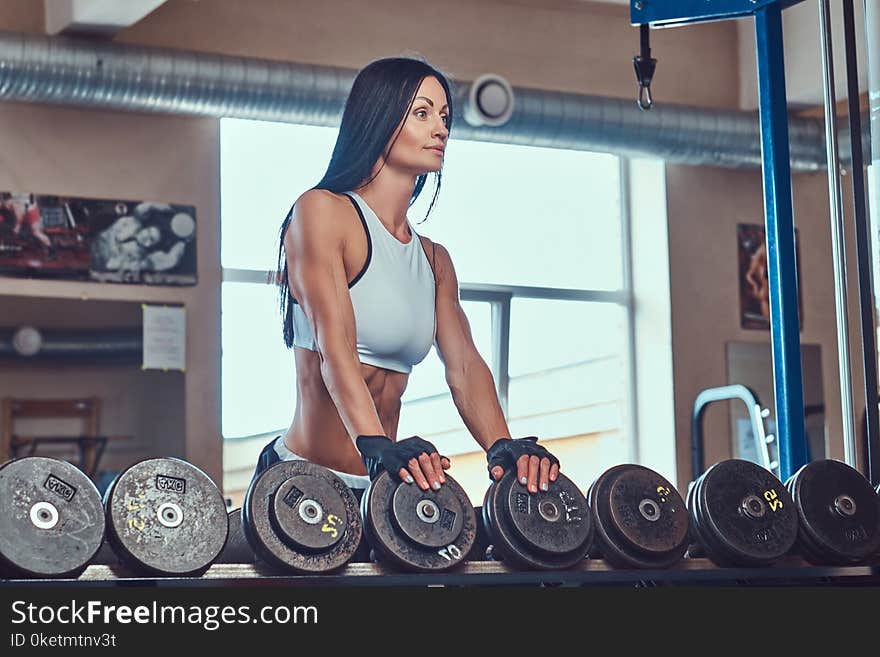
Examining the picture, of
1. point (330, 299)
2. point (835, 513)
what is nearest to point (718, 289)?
point (835, 513)

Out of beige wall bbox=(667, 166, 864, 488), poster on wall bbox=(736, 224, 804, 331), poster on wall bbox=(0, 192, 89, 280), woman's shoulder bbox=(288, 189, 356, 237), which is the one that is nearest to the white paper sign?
poster on wall bbox=(0, 192, 89, 280)

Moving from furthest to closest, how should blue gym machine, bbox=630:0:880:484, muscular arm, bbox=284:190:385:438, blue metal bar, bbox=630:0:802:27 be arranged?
blue metal bar, bbox=630:0:802:27 → blue gym machine, bbox=630:0:880:484 → muscular arm, bbox=284:190:385:438

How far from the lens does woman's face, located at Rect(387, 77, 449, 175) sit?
2463 millimetres

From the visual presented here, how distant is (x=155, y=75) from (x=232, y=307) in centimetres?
123

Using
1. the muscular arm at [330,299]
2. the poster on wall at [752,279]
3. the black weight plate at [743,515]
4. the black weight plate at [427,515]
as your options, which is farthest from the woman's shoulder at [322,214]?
the poster on wall at [752,279]

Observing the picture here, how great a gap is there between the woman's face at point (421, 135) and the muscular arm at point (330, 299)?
16 cm

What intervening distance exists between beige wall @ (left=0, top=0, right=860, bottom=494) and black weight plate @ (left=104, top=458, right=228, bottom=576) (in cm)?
389

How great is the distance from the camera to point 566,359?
6945mm

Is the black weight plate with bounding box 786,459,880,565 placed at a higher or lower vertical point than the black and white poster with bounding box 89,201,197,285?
lower

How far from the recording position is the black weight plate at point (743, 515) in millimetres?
2352

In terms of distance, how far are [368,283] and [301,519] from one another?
502 millimetres

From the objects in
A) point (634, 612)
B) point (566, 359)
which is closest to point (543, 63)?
point (566, 359)

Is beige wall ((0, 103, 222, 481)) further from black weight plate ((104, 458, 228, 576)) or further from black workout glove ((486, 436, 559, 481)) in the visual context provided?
black weight plate ((104, 458, 228, 576))

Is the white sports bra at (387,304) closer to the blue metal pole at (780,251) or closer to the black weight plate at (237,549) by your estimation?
the black weight plate at (237,549)
